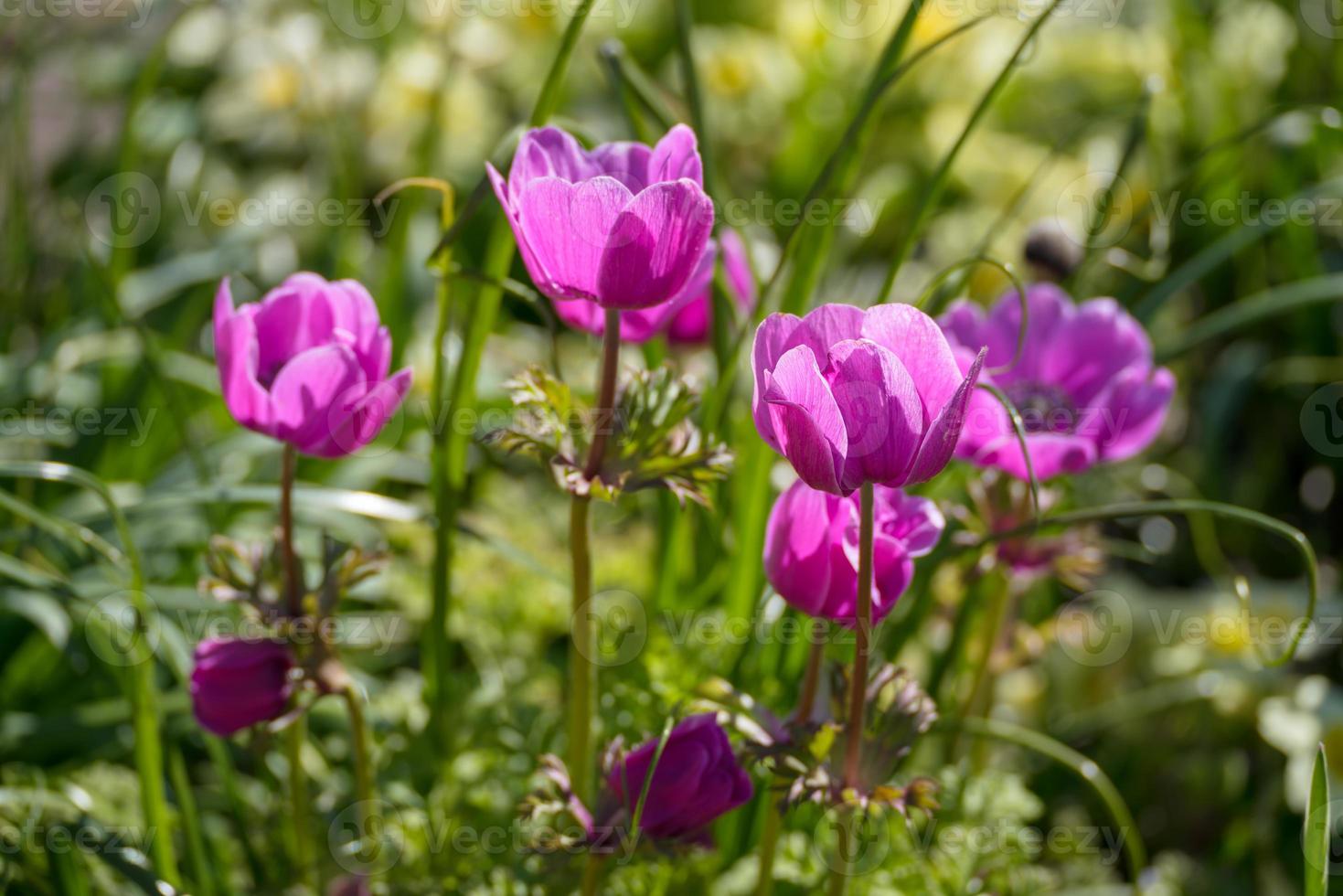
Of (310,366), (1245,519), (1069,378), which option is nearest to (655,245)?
(310,366)

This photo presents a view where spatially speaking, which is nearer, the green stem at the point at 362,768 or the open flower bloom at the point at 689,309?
the open flower bloom at the point at 689,309

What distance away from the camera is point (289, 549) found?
0.92 m

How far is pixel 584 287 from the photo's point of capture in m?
0.80

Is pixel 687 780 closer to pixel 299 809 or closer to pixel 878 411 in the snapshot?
pixel 878 411

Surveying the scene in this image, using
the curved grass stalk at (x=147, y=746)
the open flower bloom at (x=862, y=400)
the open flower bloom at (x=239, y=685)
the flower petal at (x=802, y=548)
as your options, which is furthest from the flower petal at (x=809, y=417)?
the curved grass stalk at (x=147, y=746)

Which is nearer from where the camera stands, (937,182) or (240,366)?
(240,366)

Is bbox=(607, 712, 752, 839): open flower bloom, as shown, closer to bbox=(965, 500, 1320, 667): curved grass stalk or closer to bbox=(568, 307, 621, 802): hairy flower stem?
bbox=(568, 307, 621, 802): hairy flower stem

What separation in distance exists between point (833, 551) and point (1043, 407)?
450 millimetres

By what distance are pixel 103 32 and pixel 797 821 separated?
2.51m

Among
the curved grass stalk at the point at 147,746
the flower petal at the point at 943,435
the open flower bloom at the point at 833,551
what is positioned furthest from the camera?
the curved grass stalk at the point at 147,746

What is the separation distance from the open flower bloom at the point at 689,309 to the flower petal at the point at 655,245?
3 cm

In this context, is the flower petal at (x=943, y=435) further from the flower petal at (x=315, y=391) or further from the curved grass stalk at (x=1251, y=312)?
the curved grass stalk at (x=1251, y=312)

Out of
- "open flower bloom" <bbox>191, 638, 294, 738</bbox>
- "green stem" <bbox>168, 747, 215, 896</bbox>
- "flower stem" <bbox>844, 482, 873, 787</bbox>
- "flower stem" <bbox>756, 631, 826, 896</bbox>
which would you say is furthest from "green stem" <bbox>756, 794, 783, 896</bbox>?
"green stem" <bbox>168, 747, 215, 896</bbox>

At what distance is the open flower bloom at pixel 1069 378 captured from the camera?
41.4 inches
